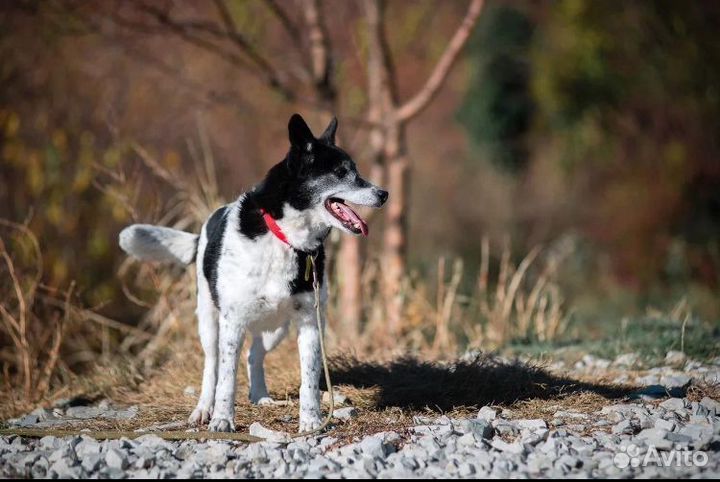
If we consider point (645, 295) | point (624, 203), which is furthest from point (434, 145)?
point (645, 295)

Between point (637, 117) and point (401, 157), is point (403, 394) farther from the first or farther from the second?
point (637, 117)

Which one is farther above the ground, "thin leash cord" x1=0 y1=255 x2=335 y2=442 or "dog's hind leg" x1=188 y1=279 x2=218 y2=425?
"dog's hind leg" x1=188 y1=279 x2=218 y2=425

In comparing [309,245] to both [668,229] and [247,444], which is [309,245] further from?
[668,229]

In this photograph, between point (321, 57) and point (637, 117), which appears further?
point (637, 117)

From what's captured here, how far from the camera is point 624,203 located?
12203 mm

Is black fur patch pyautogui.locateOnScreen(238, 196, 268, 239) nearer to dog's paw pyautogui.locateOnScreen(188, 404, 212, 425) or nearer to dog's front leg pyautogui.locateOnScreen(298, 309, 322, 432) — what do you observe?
dog's front leg pyautogui.locateOnScreen(298, 309, 322, 432)

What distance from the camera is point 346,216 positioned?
414 centimetres

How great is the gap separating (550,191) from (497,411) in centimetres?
1030

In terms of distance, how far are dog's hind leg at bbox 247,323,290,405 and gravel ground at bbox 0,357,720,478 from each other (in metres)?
0.83

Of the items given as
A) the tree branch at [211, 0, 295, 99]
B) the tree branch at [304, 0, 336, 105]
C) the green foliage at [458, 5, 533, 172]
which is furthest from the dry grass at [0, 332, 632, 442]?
the green foliage at [458, 5, 533, 172]

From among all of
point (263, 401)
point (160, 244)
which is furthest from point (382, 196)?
point (160, 244)

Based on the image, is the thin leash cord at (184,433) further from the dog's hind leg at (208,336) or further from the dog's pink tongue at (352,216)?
the dog's hind leg at (208,336)

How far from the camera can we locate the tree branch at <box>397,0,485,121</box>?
7035 millimetres

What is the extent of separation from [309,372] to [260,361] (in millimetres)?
789
